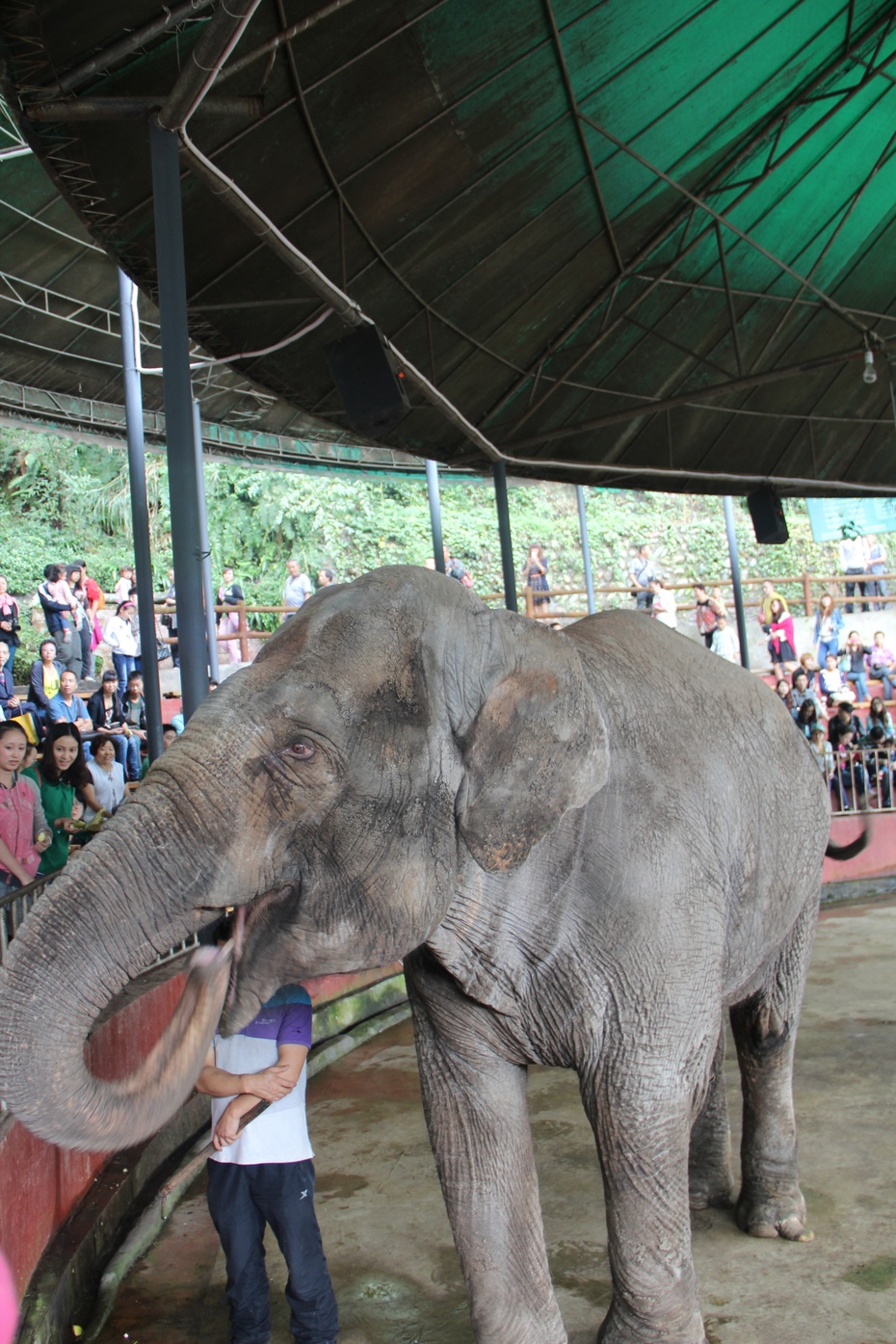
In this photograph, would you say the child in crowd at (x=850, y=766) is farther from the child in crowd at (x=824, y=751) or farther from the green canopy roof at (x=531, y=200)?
the green canopy roof at (x=531, y=200)

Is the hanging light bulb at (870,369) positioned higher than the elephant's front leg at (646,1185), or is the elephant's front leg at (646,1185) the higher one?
the hanging light bulb at (870,369)

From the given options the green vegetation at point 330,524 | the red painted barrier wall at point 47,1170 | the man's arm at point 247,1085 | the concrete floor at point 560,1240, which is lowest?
the concrete floor at point 560,1240

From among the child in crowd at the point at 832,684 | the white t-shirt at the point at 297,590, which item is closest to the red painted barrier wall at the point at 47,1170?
the white t-shirt at the point at 297,590

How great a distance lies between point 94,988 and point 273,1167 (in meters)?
1.57

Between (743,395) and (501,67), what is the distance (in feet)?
19.6

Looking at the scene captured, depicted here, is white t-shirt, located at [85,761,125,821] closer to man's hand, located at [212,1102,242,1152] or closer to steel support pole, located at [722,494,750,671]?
man's hand, located at [212,1102,242,1152]

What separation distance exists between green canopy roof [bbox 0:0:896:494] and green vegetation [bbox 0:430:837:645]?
13416 mm

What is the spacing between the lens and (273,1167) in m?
3.46

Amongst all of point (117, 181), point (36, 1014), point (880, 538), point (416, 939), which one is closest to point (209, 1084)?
point (416, 939)

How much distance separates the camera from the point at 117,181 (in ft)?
20.7

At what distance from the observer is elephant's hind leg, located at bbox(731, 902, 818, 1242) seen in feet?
13.9

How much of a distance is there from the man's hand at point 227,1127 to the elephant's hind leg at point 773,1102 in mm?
1877

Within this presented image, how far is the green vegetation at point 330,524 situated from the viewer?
90.1ft

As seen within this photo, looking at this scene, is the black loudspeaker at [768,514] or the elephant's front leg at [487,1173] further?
the black loudspeaker at [768,514]
